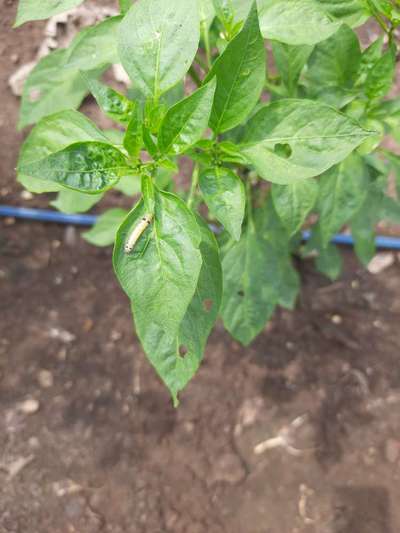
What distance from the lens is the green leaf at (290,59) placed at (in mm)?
1610

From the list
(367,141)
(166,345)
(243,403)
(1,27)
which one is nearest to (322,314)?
(243,403)

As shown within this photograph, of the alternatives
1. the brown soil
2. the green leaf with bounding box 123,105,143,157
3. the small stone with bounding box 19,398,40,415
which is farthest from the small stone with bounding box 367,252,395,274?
the green leaf with bounding box 123,105,143,157

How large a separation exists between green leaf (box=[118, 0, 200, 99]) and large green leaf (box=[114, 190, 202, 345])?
0.31m

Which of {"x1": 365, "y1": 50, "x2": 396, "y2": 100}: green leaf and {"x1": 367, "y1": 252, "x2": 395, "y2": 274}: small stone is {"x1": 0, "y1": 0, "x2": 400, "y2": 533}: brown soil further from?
{"x1": 365, "y1": 50, "x2": 396, "y2": 100}: green leaf

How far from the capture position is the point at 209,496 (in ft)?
8.57

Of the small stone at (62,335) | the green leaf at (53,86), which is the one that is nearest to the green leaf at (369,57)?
the green leaf at (53,86)

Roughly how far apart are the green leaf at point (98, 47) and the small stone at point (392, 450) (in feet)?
7.30

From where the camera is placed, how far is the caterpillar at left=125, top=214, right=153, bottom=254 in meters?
1.22

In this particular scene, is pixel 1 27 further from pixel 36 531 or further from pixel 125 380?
pixel 36 531

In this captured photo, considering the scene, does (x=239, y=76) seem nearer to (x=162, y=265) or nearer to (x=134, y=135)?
(x=134, y=135)

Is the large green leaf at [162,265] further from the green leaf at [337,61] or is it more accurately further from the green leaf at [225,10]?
the green leaf at [337,61]

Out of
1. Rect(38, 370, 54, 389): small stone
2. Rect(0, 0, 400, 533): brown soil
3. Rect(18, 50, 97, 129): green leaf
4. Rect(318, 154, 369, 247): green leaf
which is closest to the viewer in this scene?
Rect(318, 154, 369, 247): green leaf

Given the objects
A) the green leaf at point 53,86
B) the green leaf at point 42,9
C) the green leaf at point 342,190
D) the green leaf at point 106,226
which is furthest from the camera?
the green leaf at point 106,226

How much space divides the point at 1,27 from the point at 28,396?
7.33ft
